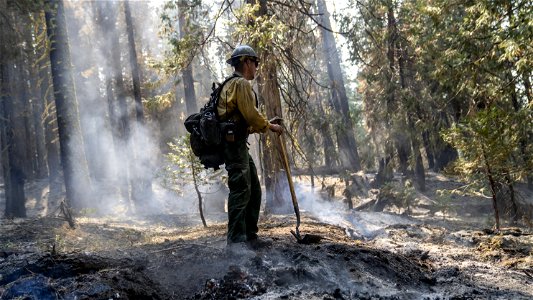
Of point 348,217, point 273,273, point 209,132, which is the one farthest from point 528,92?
point 273,273

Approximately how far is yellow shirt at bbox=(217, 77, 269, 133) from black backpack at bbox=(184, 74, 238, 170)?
0.25 ft

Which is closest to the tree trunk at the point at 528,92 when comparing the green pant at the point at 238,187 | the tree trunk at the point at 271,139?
the tree trunk at the point at 271,139

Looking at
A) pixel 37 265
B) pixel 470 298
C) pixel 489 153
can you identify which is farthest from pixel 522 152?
pixel 37 265

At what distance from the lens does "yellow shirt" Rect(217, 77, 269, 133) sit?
4.72 m

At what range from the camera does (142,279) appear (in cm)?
382

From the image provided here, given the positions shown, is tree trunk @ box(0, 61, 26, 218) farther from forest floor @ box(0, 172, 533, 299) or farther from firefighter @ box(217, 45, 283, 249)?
firefighter @ box(217, 45, 283, 249)

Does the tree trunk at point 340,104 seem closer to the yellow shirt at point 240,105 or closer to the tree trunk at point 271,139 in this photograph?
the tree trunk at point 271,139

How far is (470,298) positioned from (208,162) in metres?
2.92

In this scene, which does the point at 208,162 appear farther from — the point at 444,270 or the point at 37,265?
the point at 444,270

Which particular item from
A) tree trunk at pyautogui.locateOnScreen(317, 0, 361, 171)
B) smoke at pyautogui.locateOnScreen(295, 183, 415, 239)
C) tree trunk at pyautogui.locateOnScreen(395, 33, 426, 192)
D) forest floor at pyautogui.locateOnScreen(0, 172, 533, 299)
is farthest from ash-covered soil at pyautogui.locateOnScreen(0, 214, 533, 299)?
tree trunk at pyautogui.locateOnScreen(317, 0, 361, 171)


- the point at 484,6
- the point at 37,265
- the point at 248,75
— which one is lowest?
the point at 37,265

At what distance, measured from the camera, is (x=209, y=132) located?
15.3 feet

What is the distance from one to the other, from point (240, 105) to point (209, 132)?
0.45 m

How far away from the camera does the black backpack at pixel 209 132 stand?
4680mm
